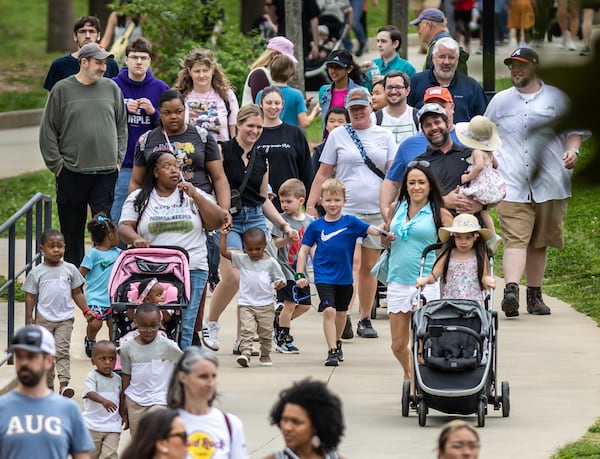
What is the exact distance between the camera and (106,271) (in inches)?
384

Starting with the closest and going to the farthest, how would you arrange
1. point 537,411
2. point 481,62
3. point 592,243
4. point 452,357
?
point 481,62
point 452,357
point 537,411
point 592,243

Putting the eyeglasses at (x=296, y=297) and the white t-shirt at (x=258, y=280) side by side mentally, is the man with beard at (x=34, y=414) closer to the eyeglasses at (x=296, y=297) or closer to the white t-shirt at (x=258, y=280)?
the white t-shirt at (x=258, y=280)

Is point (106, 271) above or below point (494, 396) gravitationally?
above

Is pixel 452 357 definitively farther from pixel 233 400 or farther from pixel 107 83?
pixel 107 83

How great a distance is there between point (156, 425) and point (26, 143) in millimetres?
19609

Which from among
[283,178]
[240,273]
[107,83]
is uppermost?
[107,83]

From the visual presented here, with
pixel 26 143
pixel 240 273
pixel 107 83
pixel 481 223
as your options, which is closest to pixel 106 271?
pixel 240 273

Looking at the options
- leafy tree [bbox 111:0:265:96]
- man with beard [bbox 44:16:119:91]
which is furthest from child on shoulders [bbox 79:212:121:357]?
leafy tree [bbox 111:0:265:96]

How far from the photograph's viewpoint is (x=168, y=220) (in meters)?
8.85

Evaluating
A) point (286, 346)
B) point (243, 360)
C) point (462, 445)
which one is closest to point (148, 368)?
point (462, 445)

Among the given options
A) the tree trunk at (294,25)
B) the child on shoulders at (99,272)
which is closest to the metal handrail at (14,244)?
the child on shoulders at (99,272)

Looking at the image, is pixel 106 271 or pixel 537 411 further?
pixel 106 271

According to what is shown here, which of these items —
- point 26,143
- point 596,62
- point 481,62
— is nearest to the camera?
point 596,62

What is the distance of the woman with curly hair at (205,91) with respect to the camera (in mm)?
11320
